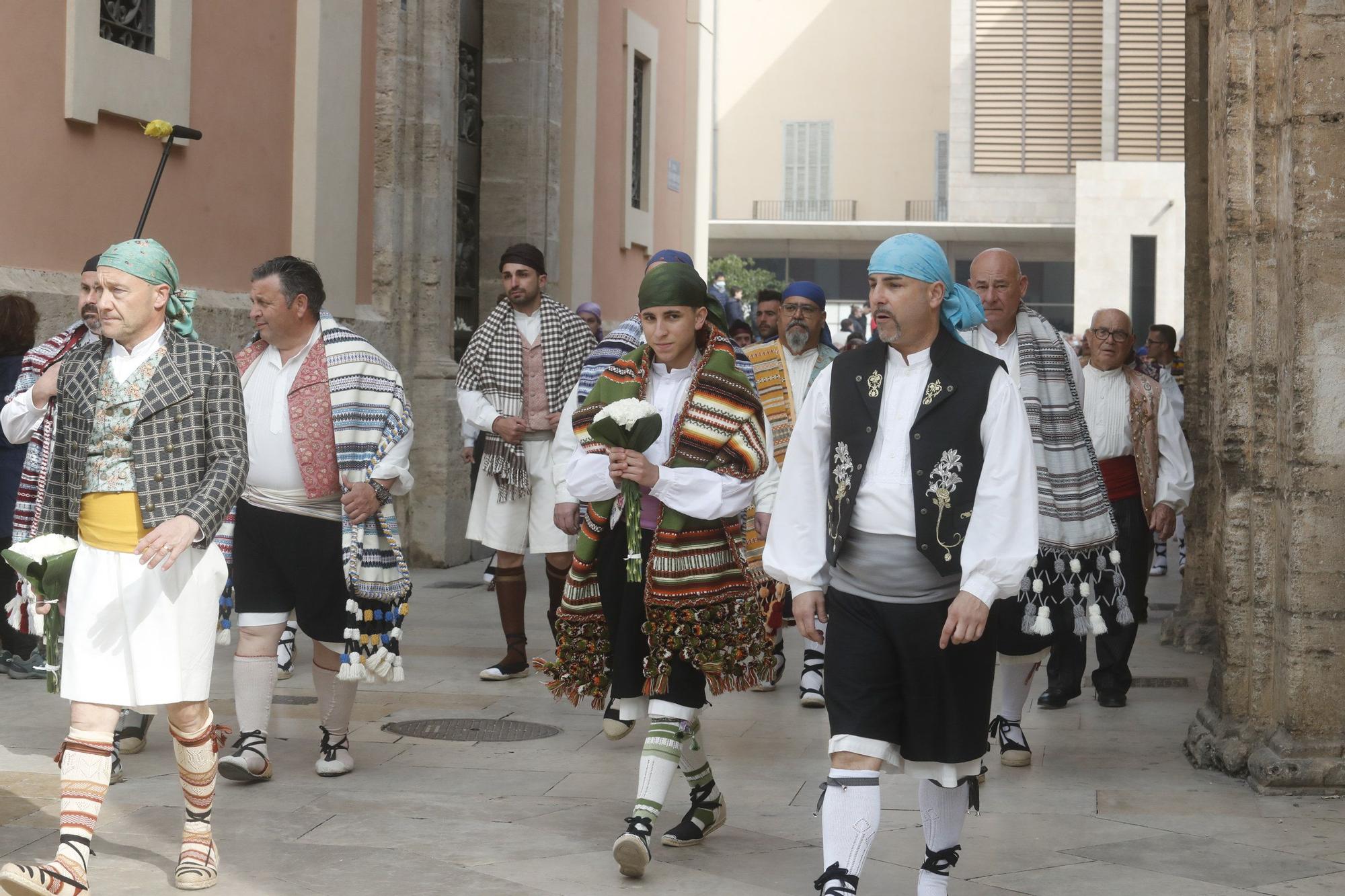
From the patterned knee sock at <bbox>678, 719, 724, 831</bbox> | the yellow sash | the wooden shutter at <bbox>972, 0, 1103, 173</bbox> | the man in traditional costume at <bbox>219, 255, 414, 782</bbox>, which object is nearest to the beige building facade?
the man in traditional costume at <bbox>219, 255, 414, 782</bbox>

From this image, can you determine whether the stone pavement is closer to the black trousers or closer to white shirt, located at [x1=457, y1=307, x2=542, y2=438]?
the black trousers

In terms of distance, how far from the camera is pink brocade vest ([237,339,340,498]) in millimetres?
6434

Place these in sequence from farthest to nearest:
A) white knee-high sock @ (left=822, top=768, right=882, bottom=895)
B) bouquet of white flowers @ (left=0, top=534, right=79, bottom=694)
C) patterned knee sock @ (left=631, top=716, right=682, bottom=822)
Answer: patterned knee sock @ (left=631, top=716, right=682, bottom=822)
bouquet of white flowers @ (left=0, top=534, right=79, bottom=694)
white knee-high sock @ (left=822, top=768, right=882, bottom=895)

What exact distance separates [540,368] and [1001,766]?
338 cm

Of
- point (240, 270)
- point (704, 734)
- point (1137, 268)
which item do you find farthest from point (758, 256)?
point (704, 734)

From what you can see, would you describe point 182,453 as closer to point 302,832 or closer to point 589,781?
point 302,832

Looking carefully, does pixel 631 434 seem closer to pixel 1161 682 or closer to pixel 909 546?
pixel 909 546

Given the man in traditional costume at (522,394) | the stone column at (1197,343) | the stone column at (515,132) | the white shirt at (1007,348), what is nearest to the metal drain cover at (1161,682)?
the stone column at (1197,343)

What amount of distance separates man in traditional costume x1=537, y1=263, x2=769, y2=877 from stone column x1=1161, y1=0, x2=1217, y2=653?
18.5 feet

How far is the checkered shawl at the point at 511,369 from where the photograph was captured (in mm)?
9172

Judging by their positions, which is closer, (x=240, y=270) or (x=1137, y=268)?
(x=240, y=270)

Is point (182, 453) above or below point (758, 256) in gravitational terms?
below

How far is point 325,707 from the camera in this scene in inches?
263

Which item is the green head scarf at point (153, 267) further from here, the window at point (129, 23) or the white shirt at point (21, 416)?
the window at point (129, 23)
